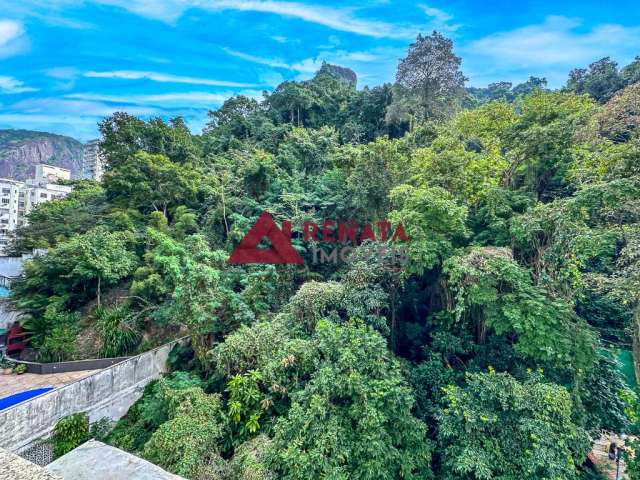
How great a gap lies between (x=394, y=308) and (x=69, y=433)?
781 cm

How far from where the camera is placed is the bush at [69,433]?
609 cm

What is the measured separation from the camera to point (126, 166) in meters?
12.7

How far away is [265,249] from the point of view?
1118 cm

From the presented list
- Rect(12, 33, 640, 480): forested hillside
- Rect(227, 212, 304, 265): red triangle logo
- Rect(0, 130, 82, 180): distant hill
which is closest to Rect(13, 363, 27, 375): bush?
Rect(12, 33, 640, 480): forested hillside

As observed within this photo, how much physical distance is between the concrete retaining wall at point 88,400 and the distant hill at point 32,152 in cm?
7080

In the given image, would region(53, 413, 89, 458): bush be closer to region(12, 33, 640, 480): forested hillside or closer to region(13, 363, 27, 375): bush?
region(12, 33, 640, 480): forested hillside

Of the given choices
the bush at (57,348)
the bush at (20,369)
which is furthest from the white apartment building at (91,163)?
the bush at (20,369)

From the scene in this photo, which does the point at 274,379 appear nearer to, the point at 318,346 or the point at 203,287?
the point at 318,346

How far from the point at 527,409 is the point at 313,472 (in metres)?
3.91

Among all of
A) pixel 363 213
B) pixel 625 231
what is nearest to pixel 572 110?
pixel 625 231

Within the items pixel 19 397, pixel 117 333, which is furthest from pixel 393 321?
pixel 19 397

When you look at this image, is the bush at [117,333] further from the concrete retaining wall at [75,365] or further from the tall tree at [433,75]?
the tall tree at [433,75]

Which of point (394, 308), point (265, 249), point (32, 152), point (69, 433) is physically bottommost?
point (69, 433)

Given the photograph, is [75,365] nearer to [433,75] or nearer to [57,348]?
[57,348]
